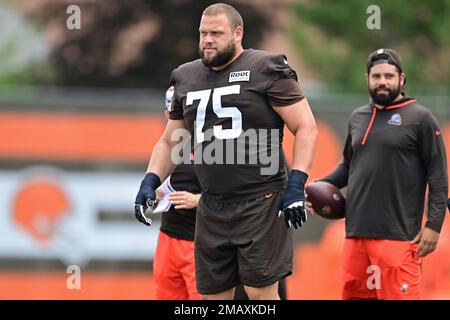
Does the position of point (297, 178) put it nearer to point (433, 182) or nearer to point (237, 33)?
point (237, 33)

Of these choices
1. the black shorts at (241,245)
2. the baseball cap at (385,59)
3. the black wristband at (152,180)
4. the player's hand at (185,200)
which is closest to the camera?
the black shorts at (241,245)

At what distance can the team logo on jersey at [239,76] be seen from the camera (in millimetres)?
5793

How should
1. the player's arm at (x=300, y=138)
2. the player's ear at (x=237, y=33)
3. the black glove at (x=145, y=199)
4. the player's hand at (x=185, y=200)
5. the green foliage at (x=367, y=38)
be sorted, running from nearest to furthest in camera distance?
1. the player's arm at (x=300, y=138)
2. the player's ear at (x=237, y=33)
3. the black glove at (x=145, y=199)
4. the player's hand at (x=185, y=200)
5. the green foliage at (x=367, y=38)

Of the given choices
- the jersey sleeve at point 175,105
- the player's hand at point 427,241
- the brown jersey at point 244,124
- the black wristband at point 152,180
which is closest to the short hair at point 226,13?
the brown jersey at point 244,124

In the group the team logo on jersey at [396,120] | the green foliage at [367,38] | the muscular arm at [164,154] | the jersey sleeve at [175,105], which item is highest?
the green foliage at [367,38]

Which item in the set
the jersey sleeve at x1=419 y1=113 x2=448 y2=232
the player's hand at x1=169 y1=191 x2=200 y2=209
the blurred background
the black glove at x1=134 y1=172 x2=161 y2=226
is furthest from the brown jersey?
the blurred background

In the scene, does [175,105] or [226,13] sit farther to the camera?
[175,105]

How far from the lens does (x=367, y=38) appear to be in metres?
21.2

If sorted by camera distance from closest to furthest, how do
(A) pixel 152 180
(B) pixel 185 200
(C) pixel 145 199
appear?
(C) pixel 145 199 < (A) pixel 152 180 < (B) pixel 185 200

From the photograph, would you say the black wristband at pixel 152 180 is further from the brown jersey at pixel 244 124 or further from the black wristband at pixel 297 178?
the black wristband at pixel 297 178

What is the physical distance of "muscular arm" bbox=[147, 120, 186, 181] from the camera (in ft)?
20.6

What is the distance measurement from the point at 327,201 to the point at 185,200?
103 centimetres

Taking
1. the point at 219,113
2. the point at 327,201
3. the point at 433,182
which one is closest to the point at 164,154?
the point at 219,113

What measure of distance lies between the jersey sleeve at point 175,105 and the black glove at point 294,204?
0.95m
